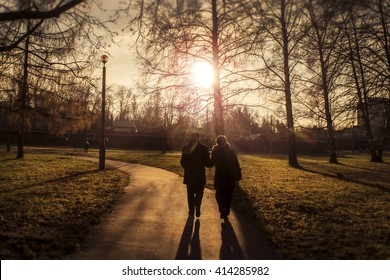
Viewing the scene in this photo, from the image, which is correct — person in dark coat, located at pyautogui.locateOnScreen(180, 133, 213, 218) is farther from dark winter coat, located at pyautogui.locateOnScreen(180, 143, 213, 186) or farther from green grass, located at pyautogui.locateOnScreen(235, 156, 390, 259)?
green grass, located at pyautogui.locateOnScreen(235, 156, 390, 259)

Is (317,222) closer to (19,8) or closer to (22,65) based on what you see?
(19,8)

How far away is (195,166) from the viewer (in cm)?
759

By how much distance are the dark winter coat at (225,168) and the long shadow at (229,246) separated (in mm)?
979

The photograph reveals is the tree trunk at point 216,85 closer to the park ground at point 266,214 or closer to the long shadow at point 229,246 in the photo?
the park ground at point 266,214

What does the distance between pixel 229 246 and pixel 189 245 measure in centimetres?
61

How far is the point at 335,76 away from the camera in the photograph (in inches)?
647

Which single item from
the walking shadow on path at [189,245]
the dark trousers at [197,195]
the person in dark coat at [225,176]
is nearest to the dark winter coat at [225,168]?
the person in dark coat at [225,176]

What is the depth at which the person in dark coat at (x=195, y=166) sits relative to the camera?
7.53 metres

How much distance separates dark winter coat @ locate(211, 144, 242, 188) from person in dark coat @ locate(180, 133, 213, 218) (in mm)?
206

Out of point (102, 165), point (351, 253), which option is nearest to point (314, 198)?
point (351, 253)

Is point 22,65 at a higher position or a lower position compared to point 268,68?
lower

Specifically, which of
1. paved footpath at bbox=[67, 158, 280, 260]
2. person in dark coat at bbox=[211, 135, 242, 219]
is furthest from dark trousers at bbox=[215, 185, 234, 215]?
paved footpath at bbox=[67, 158, 280, 260]

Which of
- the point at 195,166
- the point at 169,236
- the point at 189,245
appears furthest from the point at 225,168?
the point at 189,245

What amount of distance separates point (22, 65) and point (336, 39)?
1008 cm
